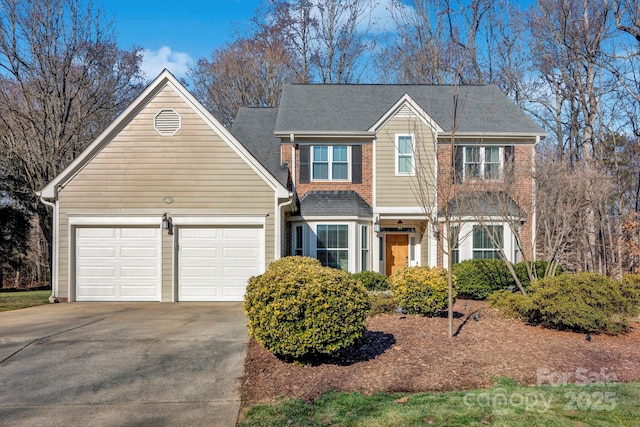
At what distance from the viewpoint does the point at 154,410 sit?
487 centimetres

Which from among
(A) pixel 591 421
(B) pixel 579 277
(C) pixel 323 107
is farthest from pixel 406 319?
(C) pixel 323 107

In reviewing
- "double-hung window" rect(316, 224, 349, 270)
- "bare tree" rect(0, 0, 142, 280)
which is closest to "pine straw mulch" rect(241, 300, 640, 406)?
"double-hung window" rect(316, 224, 349, 270)

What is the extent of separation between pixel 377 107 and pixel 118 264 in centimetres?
1026

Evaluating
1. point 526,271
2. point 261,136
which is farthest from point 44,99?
point 526,271

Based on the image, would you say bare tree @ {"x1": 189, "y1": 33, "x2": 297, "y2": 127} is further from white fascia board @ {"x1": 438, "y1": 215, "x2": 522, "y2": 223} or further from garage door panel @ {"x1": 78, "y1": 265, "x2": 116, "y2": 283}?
garage door panel @ {"x1": 78, "y1": 265, "x2": 116, "y2": 283}

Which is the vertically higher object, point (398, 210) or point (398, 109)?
point (398, 109)

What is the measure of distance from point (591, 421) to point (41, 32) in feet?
79.5

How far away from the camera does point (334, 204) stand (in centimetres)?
1479

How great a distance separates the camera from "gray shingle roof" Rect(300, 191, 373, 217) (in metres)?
14.5

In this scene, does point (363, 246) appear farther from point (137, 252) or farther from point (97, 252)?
point (97, 252)

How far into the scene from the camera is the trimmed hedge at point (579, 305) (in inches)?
322

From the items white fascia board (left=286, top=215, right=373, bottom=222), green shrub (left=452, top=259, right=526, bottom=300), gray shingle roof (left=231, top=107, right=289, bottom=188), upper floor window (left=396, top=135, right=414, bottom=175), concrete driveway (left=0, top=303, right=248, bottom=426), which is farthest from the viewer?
gray shingle roof (left=231, top=107, right=289, bottom=188)

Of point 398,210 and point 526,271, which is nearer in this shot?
point 526,271

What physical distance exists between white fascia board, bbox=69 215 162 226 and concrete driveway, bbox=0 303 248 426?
3.15 metres
